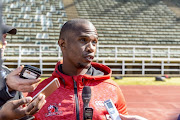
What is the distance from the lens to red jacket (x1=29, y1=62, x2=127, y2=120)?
5.67 feet

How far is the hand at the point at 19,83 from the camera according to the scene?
4.18 feet

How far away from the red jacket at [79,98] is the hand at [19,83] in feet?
1.56

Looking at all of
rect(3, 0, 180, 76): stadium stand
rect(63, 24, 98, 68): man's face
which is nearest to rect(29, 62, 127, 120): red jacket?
rect(63, 24, 98, 68): man's face

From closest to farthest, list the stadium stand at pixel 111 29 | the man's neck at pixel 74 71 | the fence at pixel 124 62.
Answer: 1. the man's neck at pixel 74 71
2. the fence at pixel 124 62
3. the stadium stand at pixel 111 29

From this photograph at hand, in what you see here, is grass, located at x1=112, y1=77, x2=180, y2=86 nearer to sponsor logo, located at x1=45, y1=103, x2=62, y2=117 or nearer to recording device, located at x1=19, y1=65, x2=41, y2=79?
sponsor logo, located at x1=45, y1=103, x2=62, y2=117

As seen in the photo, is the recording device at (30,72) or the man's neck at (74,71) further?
the man's neck at (74,71)

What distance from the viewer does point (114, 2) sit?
2638 centimetres

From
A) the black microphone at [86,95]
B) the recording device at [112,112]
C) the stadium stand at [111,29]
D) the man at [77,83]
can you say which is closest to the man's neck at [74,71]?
the man at [77,83]

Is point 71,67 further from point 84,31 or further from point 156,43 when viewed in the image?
point 156,43

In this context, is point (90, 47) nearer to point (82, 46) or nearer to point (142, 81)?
point (82, 46)

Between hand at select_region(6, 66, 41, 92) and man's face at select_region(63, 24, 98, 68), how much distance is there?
0.53 meters

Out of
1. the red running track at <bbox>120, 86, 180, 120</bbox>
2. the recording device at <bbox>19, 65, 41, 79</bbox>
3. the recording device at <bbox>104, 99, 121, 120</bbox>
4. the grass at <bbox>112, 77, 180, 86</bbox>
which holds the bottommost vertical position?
the red running track at <bbox>120, 86, 180, 120</bbox>

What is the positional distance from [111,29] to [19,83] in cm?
1936

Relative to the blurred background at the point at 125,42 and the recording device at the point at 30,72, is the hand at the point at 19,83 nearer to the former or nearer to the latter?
the recording device at the point at 30,72
